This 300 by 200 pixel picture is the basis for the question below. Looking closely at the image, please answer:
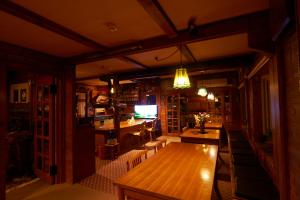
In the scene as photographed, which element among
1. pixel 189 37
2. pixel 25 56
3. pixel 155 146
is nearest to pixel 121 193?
pixel 155 146

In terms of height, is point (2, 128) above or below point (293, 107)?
below

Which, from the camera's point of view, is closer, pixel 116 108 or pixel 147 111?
pixel 116 108

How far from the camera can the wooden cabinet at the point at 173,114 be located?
281 inches

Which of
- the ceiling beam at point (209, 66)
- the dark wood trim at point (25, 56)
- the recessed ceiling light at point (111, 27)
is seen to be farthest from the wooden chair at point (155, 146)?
the dark wood trim at point (25, 56)

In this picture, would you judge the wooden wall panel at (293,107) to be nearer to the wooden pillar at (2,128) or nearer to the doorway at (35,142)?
the wooden pillar at (2,128)

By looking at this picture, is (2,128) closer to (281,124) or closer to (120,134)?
(120,134)

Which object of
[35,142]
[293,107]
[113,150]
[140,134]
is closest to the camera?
[293,107]

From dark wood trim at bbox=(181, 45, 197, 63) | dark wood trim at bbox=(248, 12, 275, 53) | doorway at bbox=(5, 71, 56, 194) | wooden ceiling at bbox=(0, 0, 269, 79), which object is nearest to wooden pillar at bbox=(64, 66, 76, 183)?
doorway at bbox=(5, 71, 56, 194)

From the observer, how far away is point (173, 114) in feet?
23.8

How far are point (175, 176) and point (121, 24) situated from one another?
1.73 meters

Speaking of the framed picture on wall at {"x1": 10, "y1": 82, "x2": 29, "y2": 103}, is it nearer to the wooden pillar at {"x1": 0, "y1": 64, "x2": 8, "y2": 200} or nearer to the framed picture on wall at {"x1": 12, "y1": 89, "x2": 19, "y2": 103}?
the framed picture on wall at {"x1": 12, "y1": 89, "x2": 19, "y2": 103}

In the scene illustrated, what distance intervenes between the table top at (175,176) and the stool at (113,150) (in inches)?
94.1

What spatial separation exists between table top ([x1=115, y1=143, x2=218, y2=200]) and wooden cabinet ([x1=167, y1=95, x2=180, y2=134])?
482cm

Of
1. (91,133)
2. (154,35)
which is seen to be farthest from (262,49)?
(91,133)
